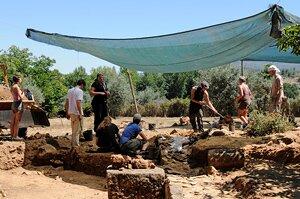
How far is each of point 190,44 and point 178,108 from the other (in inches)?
561

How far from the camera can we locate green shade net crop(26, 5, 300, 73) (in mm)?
7039

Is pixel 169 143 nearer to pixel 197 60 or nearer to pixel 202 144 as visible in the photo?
pixel 202 144

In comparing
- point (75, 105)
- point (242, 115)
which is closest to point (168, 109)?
point (242, 115)

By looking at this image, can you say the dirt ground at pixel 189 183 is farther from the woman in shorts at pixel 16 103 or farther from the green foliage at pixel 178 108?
the green foliage at pixel 178 108

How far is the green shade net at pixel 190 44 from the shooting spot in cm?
704

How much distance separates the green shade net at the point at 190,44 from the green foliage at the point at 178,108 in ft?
39.0

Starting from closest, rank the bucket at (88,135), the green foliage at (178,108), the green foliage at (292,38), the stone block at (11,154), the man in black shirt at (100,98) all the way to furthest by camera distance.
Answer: the green foliage at (292,38), the stone block at (11,154), the man in black shirt at (100,98), the bucket at (88,135), the green foliage at (178,108)

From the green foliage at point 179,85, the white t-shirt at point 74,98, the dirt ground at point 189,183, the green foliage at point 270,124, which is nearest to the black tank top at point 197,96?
the dirt ground at point 189,183

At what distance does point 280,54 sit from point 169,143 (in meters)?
4.89

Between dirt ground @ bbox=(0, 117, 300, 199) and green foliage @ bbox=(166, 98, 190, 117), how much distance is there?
13.4 m

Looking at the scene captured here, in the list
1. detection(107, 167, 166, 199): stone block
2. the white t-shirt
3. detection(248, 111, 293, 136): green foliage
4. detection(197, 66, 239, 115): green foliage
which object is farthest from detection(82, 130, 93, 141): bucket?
detection(197, 66, 239, 115): green foliage

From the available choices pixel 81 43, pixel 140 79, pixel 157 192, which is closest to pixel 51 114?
pixel 81 43

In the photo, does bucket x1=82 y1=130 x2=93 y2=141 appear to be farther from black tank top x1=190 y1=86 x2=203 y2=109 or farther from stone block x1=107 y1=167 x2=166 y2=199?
stone block x1=107 y1=167 x2=166 y2=199

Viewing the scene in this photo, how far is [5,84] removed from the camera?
38.3 feet
